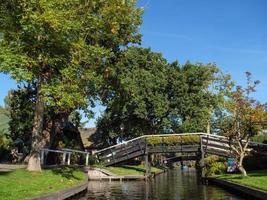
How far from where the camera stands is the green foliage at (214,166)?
40.2 meters

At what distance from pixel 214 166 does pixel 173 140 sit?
21.1 feet

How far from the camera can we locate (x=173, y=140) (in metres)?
45.6

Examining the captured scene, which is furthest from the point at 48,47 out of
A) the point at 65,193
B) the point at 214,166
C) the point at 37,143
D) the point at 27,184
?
the point at 214,166

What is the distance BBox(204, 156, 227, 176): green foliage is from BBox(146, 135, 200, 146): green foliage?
120 inches

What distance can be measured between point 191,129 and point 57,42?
3926 cm

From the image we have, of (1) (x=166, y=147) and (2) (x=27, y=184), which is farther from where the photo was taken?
(1) (x=166, y=147)

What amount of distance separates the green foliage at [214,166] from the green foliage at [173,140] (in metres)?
3.04

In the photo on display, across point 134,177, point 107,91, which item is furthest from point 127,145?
point 107,91

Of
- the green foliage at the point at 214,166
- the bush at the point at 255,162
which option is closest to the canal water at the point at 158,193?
the bush at the point at 255,162

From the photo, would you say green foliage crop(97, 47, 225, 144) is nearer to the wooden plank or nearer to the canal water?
the wooden plank

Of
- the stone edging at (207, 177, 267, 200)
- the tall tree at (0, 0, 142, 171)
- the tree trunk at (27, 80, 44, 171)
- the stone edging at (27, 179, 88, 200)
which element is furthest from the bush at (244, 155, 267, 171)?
the tree trunk at (27, 80, 44, 171)

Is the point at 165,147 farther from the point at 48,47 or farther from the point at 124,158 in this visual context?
the point at 48,47

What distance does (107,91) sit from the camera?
40719 mm

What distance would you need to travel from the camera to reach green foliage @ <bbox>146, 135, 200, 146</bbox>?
4441cm
